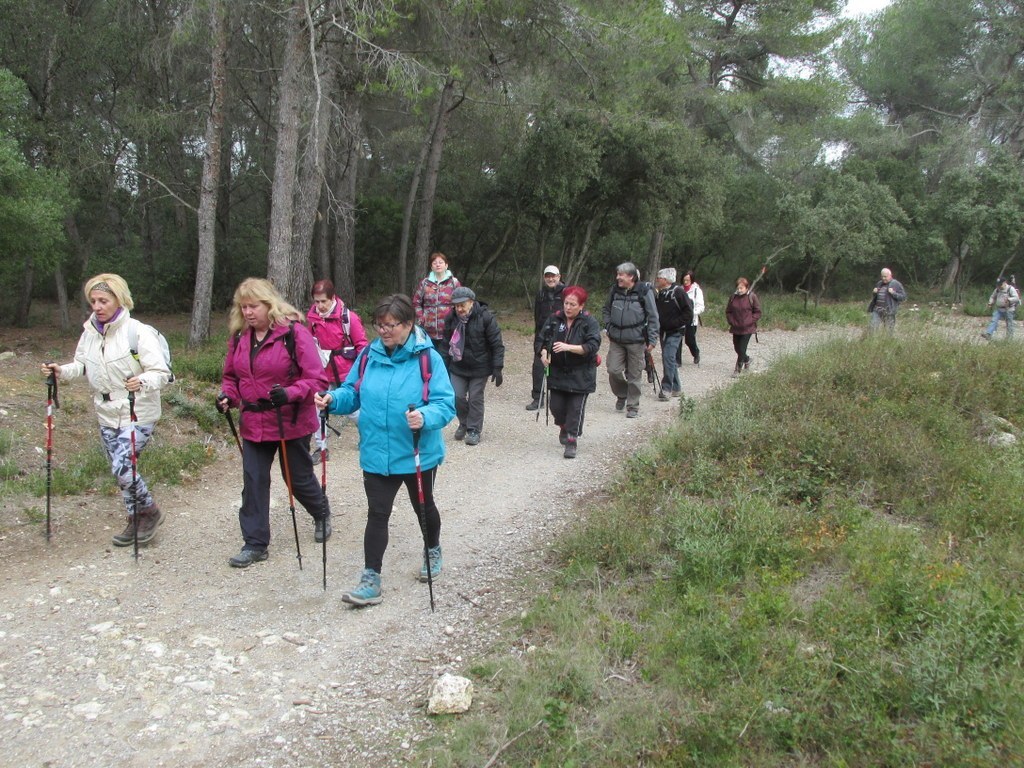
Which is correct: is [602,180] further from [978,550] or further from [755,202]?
[978,550]

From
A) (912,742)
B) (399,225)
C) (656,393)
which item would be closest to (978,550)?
(912,742)

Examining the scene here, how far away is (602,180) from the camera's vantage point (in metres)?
18.3

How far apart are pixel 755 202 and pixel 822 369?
19.5 m

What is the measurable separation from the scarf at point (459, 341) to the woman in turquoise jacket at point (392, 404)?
3350mm

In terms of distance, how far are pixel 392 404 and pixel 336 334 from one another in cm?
328

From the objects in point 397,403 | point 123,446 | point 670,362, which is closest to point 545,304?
point 670,362

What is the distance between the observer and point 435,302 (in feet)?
29.0

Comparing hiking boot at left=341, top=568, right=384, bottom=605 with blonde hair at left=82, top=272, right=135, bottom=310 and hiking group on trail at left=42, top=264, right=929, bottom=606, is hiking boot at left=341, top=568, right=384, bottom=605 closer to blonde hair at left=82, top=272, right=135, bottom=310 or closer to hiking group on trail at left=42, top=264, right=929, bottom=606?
hiking group on trail at left=42, top=264, right=929, bottom=606

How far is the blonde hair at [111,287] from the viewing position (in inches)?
197

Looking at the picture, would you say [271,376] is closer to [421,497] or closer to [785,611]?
[421,497]

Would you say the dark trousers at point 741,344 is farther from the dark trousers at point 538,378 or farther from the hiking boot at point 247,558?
the hiking boot at point 247,558

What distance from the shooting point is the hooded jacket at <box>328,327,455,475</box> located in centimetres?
449

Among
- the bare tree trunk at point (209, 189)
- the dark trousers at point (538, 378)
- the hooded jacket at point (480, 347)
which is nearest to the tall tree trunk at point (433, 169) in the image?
the bare tree trunk at point (209, 189)

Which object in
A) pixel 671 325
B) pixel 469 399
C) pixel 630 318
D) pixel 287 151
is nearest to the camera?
pixel 469 399
